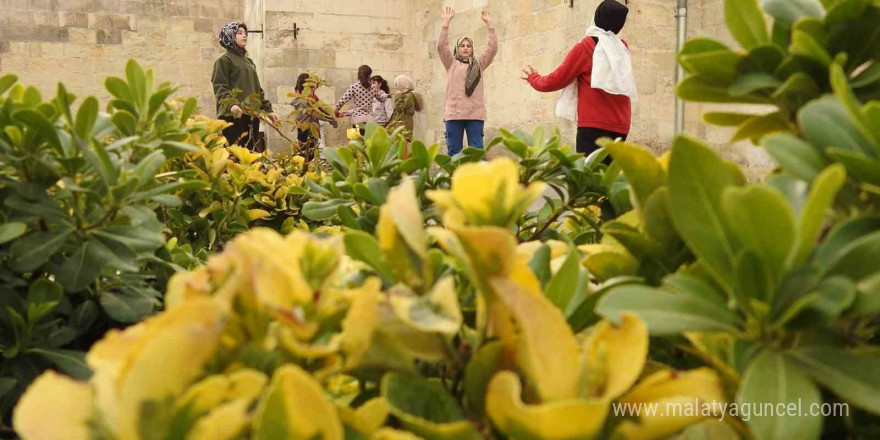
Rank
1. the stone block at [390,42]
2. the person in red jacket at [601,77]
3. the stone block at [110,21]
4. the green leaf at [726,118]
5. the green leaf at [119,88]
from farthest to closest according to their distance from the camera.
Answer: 1. the stone block at [110,21]
2. the stone block at [390,42]
3. the person in red jacket at [601,77]
4. the green leaf at [119,88]
5. the green leaf at [726,118]

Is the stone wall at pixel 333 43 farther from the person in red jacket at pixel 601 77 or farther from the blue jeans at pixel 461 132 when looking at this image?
the person in red jacket at pixel 601 77

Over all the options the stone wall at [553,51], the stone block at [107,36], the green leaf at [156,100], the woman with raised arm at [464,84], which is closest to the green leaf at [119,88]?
the green leaf at [156,100]

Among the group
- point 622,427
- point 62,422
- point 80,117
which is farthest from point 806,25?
point 80,117

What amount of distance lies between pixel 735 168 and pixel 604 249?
155 mm

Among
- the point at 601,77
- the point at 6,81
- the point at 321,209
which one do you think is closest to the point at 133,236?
the point at 6,81

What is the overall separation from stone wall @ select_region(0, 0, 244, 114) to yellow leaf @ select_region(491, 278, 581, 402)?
45.8 ft

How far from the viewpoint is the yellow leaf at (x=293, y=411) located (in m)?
0.40

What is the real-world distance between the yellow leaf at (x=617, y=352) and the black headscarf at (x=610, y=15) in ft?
18.1

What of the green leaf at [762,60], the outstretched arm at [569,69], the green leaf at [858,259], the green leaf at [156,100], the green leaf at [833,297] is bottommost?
the green leaf at [833,297]

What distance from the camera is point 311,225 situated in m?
2.59

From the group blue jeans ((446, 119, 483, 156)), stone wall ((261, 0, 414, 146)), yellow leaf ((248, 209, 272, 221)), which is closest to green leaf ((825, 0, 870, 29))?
yellow leaf ((248, 209, 272, 221))

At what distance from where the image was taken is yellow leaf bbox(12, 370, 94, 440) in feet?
1.23

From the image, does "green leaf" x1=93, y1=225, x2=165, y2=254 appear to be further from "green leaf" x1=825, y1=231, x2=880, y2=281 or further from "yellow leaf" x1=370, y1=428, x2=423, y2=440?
"green leaf" x1=825, y1=231, x2=880, y2=281

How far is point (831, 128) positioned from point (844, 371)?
0.53ft
